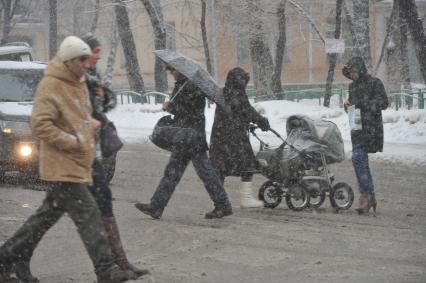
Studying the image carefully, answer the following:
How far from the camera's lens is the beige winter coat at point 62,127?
20.2ft

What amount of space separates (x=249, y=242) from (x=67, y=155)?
113 inches

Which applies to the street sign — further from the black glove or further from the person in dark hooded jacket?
the black glove

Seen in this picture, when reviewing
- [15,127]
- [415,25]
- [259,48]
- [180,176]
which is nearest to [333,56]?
[259,48]

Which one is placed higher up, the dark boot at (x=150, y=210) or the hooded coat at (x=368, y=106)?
the hooded coat at (x=368, y=106)

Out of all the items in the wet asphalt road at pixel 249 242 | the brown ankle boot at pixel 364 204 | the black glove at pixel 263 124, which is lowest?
the wet asphalt road at pixel 249 242

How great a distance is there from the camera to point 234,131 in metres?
10.6

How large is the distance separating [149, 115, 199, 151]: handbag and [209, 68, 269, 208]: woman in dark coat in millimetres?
808

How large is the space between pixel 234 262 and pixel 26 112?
20.6 ft

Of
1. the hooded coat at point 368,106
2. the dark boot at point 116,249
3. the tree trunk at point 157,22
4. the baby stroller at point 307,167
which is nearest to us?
the dark boot at point 116,249

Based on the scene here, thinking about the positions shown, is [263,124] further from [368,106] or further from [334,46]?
[334,46]

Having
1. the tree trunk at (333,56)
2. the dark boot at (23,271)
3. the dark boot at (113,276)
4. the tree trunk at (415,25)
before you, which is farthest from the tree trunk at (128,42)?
the dark boot at (113,276)

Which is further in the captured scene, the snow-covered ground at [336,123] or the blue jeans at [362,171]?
the snow-covered ground at [336,123]

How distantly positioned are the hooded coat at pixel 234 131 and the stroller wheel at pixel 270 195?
1.67 feet

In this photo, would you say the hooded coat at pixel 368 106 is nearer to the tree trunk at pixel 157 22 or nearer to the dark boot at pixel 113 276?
the dark boot at pixel 113 276
